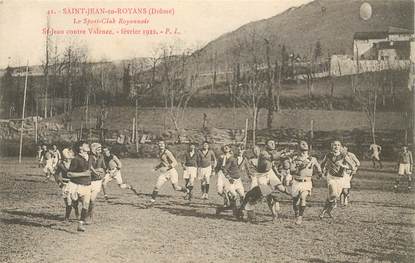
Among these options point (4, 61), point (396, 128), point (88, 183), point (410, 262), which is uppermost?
point (4, 61)

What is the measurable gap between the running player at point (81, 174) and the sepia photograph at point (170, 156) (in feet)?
0.08

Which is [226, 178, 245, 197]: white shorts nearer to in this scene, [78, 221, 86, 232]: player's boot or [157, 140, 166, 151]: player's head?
[157, 140, 166, 151]: player's head

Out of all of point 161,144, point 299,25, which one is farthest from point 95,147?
point 299,25

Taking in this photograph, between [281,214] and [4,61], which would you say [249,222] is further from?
[4,61]

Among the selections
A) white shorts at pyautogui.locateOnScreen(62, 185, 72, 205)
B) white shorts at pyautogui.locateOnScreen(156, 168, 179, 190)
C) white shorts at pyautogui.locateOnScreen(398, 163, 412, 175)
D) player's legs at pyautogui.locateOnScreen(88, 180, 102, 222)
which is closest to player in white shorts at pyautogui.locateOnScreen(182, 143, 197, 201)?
white shorts at pyautogui.locateOnScreen(156, 168, 179, 190)

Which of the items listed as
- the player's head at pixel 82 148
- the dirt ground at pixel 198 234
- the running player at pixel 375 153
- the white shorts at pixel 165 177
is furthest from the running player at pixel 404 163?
the player's head at pixel 82 148

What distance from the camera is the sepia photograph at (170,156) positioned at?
25.8ft

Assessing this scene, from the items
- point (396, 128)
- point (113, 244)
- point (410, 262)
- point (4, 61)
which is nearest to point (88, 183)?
point (113, 244)

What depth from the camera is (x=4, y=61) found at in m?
10.1

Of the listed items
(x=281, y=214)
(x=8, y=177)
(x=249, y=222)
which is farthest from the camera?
(x=8, y=177)

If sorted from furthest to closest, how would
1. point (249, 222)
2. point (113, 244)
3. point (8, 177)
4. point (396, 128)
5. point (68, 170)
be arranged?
point (8, 177)
point (396, 128)
point (249, 222)
point (68, 170)
point (113, 244)

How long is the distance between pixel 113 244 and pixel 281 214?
3483mm

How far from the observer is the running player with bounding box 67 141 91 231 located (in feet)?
26.8

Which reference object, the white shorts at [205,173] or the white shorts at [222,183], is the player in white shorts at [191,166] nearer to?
the white shorts at [205,173]
